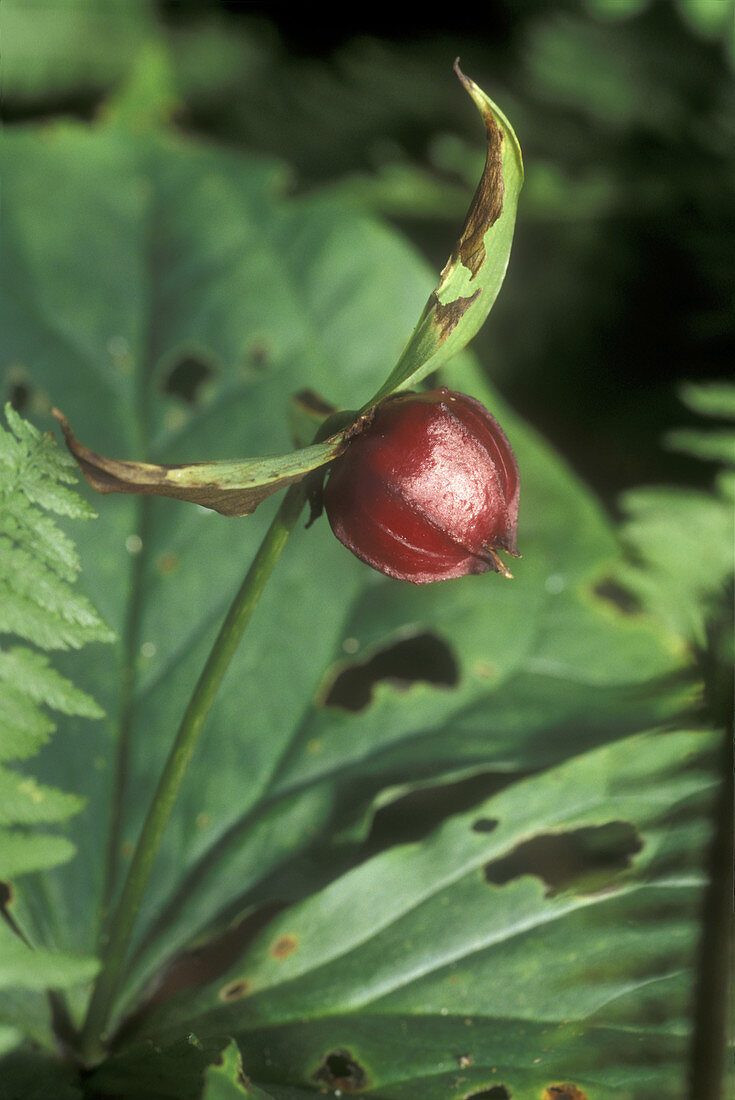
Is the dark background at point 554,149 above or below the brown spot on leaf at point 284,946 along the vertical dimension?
above

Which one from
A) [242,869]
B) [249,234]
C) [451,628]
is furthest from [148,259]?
[242,869]

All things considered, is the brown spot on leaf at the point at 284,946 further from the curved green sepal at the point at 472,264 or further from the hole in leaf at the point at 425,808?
the curved green sepal at the point at 472,264

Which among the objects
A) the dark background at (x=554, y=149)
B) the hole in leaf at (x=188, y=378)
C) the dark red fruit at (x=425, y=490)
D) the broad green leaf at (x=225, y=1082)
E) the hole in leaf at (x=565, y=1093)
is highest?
the dark red fruit at (x=425, y=490)

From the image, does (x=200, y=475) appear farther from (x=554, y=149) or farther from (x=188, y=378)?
(x=554, y=149)

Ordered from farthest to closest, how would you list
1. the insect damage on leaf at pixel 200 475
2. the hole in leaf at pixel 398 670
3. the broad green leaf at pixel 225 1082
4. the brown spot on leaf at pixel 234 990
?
1. the hole in leaf at pixel 398 670
2. the brown spot on leaf at pixel 234 990
3. the broad green leaf at pixel 225 1082
4. the insect damage on leaf at pixel 200 475

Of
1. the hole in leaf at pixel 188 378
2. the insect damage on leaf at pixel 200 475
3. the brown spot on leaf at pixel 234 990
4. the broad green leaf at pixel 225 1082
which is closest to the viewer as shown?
the insect damage on leaf at pixel 200 475

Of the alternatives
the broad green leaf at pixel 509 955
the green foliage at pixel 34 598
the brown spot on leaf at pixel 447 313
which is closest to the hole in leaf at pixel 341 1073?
the broad green leaf at pixel 509 955

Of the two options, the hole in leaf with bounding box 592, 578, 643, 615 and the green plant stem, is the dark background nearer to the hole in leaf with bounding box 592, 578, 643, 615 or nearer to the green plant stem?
the hole in leaf with bounding box 592, 578, 643, 615

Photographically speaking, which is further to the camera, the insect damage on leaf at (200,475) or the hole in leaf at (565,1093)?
the hole in leaf at (565,1093)
